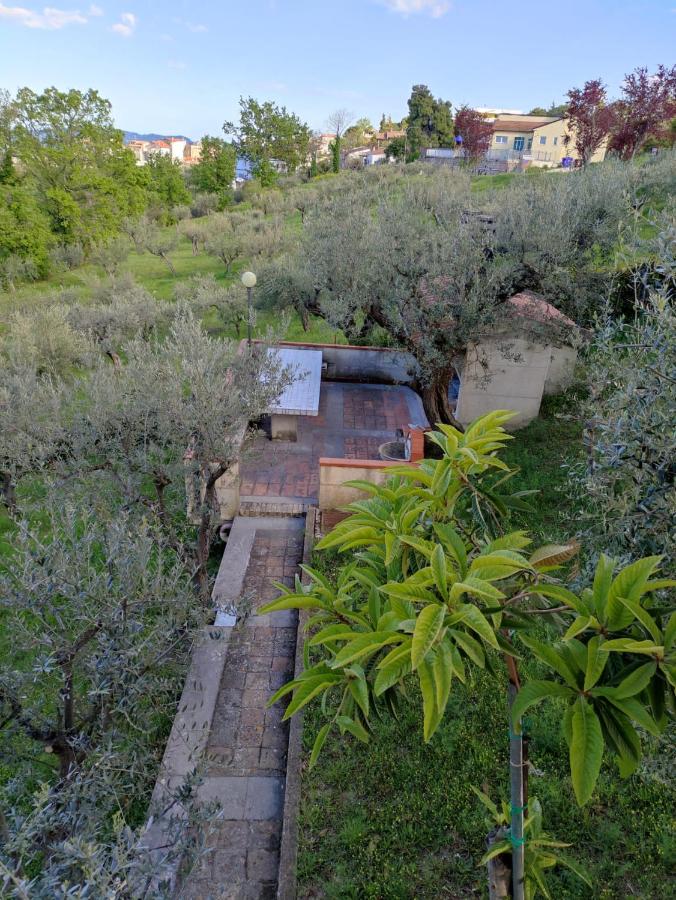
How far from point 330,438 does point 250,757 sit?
698 centimetres

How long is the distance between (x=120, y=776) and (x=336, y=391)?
10558mm

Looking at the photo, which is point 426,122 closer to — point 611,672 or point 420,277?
point 420,277

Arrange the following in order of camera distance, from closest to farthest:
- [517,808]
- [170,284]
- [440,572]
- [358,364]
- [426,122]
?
[440,572] → [517,808] → [358,364] → [170,284] → [426,122]

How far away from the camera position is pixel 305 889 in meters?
4.45

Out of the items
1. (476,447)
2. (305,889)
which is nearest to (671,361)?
(476,447)

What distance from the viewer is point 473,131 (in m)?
49.7

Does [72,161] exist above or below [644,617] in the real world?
above

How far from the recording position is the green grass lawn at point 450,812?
446cm

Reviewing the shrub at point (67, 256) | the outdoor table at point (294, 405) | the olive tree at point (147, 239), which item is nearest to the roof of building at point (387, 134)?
the olive tree at point (147, 239)

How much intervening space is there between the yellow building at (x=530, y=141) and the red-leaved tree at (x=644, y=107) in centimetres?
2397

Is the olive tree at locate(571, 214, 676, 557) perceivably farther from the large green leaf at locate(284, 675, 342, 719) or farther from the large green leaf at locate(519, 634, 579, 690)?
the large green leaf at locate(284, 675, 342, 719)

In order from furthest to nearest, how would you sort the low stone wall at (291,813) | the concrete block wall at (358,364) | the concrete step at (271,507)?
the concrete block wall at (358,364)
the concrete step at (271,507)
the low stone wall at (291,813)

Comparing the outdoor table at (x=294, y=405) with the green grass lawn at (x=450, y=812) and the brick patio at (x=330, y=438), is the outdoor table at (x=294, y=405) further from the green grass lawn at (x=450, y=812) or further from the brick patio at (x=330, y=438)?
the green grass lawn at (x=450, y=812)

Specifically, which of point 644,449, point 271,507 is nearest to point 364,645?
point 644,449
